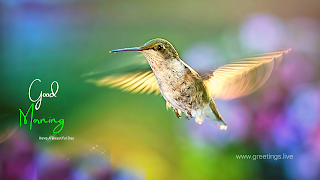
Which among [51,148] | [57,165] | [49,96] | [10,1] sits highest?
[10,1]

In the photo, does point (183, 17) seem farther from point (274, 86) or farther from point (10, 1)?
point (10, 1)

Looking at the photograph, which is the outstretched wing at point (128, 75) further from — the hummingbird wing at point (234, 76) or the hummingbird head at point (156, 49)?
the hummingbird wing at point (234, 76)

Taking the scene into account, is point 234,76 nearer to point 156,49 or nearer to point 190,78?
point 190,78

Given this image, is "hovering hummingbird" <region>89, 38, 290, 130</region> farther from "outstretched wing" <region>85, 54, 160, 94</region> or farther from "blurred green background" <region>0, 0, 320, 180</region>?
"blurred green background" <region>0, 0, 320, 180</region>

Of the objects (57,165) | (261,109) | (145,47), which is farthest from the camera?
(57,165)

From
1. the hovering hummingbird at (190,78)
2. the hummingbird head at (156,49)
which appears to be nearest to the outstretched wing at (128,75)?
the hovering hummingbird at (190,78)

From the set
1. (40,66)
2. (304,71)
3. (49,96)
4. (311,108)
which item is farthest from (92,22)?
(311,108)

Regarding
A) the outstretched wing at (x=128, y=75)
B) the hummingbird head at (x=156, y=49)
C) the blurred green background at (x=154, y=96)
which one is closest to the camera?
Answer: the hummingbird head at (x=156, y=49)

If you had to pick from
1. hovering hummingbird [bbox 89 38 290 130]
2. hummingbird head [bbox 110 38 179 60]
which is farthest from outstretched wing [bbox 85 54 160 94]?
hummingbird head [bbox 110 38 179 60]
